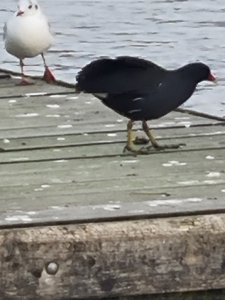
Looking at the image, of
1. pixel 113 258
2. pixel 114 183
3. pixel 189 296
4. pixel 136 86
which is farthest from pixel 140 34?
pixel 113 258

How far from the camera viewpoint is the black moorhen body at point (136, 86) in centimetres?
555

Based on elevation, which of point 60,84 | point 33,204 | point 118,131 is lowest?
point 60,84

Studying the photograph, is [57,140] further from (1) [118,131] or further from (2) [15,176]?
(2) [15,176]

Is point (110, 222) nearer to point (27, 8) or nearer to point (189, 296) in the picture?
point (189, 296)

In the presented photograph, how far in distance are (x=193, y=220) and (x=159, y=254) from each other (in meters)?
0.16

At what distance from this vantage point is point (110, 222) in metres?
4.39

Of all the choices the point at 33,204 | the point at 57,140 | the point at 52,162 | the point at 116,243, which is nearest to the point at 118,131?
the point at 57,140

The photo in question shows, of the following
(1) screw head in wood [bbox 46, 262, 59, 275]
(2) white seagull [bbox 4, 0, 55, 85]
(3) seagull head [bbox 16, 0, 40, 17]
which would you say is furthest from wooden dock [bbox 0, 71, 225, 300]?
(3) seagull head [bbox 16, 0, 40, 17]

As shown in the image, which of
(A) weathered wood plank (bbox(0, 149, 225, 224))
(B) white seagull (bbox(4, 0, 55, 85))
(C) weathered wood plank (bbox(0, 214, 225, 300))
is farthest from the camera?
(B) white seagull (bbox(4, 0, 55, 85))

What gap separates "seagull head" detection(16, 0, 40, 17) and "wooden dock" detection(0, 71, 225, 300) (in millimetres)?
3740

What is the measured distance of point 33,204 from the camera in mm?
4719

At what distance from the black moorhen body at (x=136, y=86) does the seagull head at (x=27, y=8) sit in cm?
368

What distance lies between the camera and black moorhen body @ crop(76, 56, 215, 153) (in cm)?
555

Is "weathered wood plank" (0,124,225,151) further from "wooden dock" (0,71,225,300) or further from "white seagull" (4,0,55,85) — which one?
"white seagull" (4,0,55,85)
